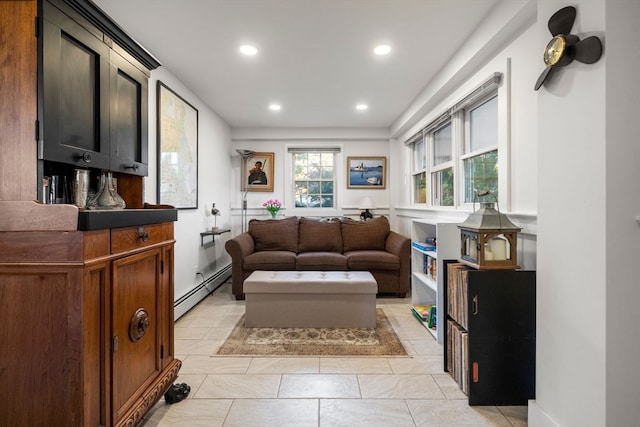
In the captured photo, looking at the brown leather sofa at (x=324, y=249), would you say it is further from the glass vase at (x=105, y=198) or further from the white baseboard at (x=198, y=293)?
the glass vase at (x=105, y=198)

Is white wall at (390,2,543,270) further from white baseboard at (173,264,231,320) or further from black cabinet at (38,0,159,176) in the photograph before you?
white baseboard at (173,264,231,320)

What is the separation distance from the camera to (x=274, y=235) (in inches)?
174

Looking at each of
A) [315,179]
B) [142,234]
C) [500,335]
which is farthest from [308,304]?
[315,179]

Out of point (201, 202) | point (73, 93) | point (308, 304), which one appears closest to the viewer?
point (73, 93)

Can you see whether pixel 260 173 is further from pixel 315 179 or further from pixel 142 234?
pixel 142 234

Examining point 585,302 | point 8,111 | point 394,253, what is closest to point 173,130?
point 8,111

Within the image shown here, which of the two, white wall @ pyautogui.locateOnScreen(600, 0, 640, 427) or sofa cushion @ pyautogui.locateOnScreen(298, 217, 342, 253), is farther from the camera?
sofa cushion @ pyautogui.locateOnScreen(298, 217, 342, 253)

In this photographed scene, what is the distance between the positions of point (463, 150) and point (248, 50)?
213 cm

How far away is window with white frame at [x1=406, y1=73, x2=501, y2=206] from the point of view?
8.16ft

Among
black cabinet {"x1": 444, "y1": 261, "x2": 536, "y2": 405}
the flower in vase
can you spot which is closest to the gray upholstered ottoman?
black cabinet {"x1": 444, "y1": 261, "x2": 536, "y2": 405}

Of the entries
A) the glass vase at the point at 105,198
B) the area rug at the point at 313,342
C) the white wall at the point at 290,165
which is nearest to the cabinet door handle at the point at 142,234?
the glass vase at the point at 105,198

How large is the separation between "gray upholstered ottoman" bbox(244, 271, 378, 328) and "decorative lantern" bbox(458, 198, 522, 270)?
3.92 ft

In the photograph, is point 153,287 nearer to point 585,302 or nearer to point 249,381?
point 249,381

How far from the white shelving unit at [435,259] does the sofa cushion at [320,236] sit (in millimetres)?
1282
